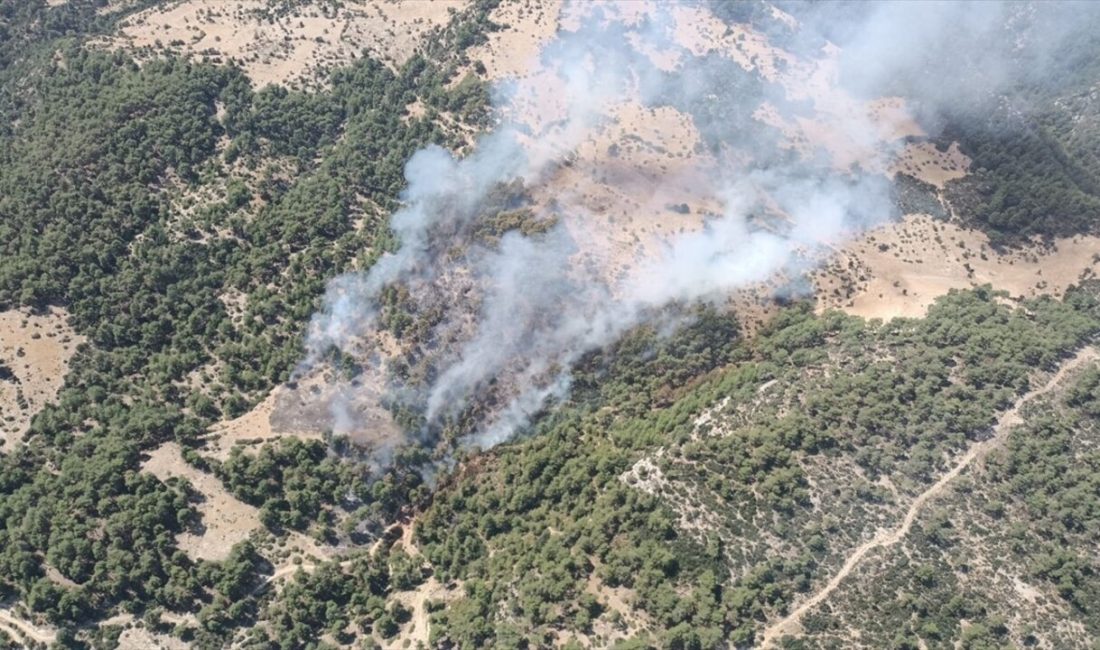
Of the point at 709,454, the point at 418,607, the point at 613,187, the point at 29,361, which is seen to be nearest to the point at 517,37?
the point at 613,187

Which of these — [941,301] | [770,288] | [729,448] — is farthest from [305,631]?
[941,301]

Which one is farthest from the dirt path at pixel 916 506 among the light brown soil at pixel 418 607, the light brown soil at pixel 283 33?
the light brown soil at pixel 283 33

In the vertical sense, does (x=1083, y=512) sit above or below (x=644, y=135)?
below

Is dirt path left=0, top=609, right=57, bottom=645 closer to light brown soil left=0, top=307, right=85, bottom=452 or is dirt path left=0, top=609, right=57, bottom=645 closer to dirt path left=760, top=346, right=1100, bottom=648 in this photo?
light brown soil left=0, top=307, right=85, bottom=452

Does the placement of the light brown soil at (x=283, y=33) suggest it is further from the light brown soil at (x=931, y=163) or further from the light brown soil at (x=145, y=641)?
the light brown soil at (x=145, y=641)

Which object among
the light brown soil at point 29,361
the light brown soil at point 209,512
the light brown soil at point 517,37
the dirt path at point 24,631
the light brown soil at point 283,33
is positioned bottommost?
the dirt path at point 24,631

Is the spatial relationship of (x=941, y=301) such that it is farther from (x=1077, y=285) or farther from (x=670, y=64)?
(x=670, y=64)
